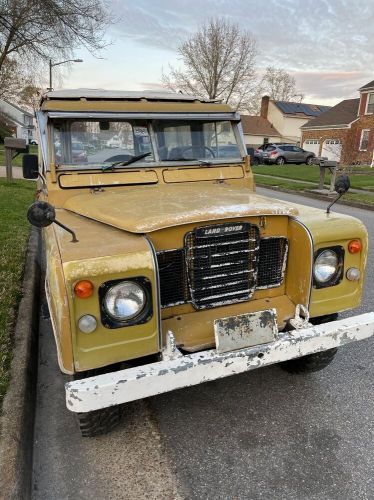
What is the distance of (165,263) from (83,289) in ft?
1.95

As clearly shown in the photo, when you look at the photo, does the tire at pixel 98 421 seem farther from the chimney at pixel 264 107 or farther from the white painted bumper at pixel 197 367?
the chimney at pixel 264 107

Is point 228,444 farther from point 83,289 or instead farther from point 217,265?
point 83,289

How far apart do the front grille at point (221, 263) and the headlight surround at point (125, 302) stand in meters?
0.43

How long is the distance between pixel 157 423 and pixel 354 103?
4117 centimetres

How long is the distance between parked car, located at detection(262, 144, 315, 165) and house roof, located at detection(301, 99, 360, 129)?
703 cm

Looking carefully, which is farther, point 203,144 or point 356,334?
point 203,144

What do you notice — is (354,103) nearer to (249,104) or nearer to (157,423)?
(249,104)

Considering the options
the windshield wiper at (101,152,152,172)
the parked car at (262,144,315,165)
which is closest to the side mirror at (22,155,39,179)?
the windshield wiper at (101,152,152,172)

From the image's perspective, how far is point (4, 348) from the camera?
327 cm

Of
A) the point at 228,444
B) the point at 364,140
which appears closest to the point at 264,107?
the point at 364,140

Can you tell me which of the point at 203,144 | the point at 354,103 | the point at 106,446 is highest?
the point at 354,103

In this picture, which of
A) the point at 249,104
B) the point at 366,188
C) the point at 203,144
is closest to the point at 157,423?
the point at 203,144

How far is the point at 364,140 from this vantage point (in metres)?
33.2

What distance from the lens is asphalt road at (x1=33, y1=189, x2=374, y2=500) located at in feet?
7.75
